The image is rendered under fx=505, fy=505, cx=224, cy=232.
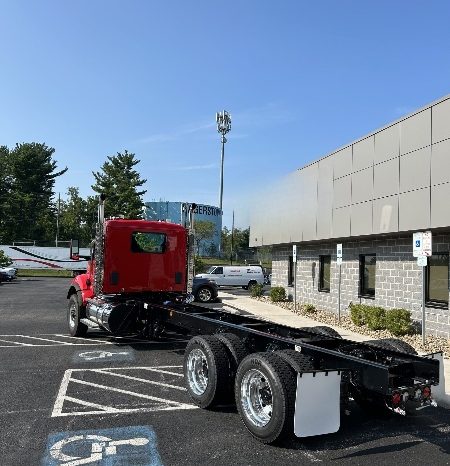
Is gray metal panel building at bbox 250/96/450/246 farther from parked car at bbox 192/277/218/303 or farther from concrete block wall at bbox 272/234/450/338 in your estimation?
parked car at bbox 192/277/218/303

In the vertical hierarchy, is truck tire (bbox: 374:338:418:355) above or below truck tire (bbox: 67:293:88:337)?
above

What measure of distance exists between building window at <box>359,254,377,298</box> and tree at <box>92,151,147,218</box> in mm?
50288

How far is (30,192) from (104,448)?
7180 cm

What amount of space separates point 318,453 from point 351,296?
1246 centimetres

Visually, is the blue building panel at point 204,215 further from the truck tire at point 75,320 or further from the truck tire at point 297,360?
the truck tire at point 297,360

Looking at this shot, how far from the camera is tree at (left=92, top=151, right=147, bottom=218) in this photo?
217ft

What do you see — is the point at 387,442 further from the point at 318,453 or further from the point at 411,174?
the point at 411,174

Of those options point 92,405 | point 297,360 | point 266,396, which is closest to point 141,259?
point 92,405

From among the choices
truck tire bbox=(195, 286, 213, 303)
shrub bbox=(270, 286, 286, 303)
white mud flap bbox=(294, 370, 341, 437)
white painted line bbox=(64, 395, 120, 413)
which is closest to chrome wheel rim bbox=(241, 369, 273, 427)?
white mud flap bbox=(294, 370, 341, 437)

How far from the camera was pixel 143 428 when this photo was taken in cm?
557

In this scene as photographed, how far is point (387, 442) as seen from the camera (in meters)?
5.31

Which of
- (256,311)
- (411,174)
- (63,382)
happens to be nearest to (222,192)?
(256,311)

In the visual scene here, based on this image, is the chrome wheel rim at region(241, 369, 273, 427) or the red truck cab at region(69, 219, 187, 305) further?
the red truck cab at region(69, 219, 187, 305)

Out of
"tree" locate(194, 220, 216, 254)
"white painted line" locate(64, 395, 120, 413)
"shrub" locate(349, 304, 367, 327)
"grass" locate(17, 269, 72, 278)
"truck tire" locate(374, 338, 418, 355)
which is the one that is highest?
"tree" locate(194, 220, 216, 254)
